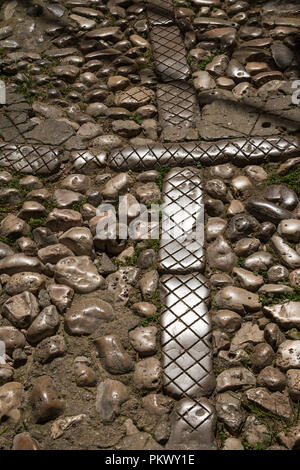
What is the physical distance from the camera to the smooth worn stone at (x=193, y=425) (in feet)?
6.54

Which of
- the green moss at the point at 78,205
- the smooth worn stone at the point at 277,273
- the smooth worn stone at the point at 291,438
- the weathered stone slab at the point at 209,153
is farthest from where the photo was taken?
the weathered stone slab at the point at 209,153

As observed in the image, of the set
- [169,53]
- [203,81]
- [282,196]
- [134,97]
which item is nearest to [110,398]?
[282,196]

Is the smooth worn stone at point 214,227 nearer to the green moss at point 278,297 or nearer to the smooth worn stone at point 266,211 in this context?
the smooth worn stone at point 266,211

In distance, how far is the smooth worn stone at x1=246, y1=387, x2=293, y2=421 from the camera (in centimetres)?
205

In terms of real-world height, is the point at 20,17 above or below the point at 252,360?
above

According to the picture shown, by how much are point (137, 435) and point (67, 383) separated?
0.36m

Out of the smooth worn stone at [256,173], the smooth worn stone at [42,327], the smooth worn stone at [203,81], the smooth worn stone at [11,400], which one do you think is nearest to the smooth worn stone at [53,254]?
the smooth worn stone at [42,327]

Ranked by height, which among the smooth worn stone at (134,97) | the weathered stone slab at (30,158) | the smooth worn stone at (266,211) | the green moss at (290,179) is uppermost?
the smooth worn stone at (134,97)

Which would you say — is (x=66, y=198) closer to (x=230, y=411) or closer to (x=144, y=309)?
(x=144, y=309)

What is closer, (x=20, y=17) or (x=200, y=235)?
(x=200, y=235)

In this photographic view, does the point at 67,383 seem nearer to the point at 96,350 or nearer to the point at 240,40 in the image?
the point at 96,350

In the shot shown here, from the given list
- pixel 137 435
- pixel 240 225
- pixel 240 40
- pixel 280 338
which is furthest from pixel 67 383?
pixel 240 40

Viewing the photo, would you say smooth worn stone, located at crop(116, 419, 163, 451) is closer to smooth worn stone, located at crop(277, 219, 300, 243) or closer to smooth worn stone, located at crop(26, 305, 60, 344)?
smooth worn stone, located at crop(26, 305, 60, 344)
